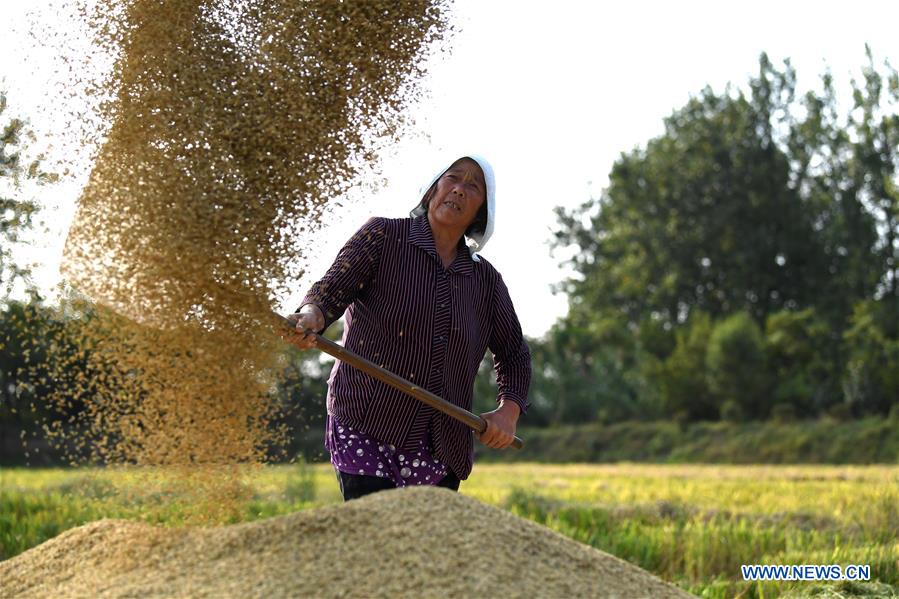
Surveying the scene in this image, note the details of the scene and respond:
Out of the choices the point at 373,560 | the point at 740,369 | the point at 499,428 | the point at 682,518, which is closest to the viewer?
the point at 373,560

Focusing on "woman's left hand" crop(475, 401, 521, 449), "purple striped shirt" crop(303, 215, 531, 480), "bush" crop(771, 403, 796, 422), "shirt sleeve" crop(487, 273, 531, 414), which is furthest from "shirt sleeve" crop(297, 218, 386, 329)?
"bush" crop(771, 403, 796, 422)

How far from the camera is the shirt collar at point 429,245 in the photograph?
4.00 meters

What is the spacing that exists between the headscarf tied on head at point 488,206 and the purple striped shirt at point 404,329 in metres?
0.10

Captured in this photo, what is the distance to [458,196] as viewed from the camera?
405cm

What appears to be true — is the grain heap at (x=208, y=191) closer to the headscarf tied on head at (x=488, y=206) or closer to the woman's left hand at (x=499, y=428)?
the headscarf tied on head at (x=488, y=206)

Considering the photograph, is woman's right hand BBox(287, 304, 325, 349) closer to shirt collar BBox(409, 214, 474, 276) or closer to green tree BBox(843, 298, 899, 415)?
shirt collar BBox(409, 214, 474, 276)

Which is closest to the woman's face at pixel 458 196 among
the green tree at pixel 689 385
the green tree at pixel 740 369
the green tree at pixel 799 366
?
the green tree at pixel 740 369

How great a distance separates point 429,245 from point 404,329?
1.10 ft

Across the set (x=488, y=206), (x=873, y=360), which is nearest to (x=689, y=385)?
(x=873, y=360)

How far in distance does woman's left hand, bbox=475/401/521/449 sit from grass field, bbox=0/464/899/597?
78cm

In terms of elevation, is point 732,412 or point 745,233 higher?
point 745,233

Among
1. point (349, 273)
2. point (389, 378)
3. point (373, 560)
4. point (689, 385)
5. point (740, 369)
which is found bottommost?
point (689, 385)

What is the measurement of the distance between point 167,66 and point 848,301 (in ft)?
102

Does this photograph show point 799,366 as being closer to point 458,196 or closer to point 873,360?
point 873,360
